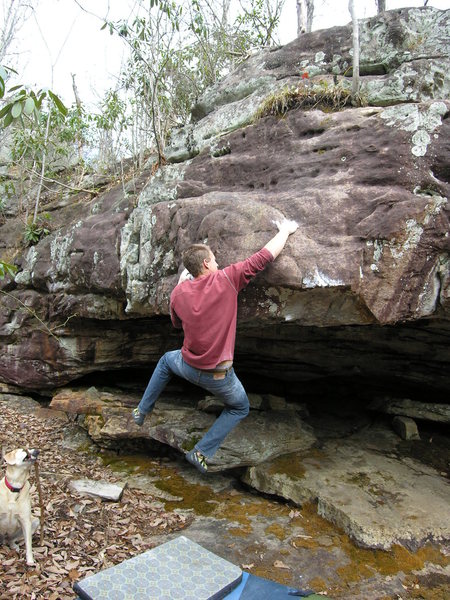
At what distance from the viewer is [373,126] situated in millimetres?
5043

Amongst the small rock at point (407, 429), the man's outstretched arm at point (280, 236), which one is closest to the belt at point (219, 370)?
the man's outstretched arm at point (280, 236)

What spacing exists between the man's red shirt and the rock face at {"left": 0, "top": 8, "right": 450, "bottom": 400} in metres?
0.29

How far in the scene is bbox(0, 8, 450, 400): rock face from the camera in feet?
14.2

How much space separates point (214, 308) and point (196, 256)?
0.54 metres

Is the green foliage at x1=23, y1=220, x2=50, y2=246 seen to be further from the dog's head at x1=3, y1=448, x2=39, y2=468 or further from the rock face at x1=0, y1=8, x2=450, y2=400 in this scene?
the dog's head at x1=3, y1=448, x2=39, y2=468

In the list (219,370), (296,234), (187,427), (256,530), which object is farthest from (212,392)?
(187,427)

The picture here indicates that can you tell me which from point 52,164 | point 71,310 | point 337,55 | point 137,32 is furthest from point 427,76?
point 52,164

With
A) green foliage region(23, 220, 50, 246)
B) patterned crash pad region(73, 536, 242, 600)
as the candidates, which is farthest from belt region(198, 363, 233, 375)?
green foliage region(23, 220, 50, 246)

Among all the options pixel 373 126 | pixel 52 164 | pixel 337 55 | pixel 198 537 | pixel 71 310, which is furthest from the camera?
pixel 52 164

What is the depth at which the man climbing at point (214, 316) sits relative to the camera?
425cm

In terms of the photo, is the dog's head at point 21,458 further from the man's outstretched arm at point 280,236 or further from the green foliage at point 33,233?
the green foliage at point 33,233

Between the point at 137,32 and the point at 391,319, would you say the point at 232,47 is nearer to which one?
the point at 137,32

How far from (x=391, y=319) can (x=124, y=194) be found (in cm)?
502

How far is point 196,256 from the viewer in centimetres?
439
